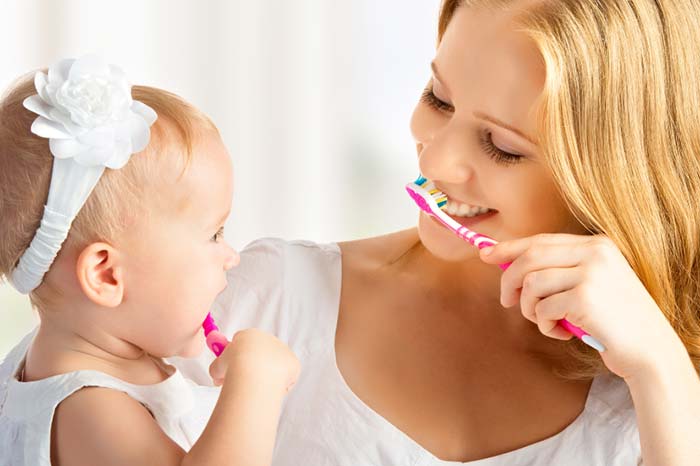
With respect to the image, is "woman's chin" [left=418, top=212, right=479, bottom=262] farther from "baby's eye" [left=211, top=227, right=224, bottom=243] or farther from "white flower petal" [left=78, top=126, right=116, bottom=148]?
"white flower petal" [left=78, top=126, right=116, bottom=148]

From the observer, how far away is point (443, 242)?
1.70 metres

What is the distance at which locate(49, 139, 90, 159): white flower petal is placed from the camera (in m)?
1.39

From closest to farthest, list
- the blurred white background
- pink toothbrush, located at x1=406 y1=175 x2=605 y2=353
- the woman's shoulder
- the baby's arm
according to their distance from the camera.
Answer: the baby's arm
pink toothbrush, located at x1=406 y1=175 x2=605 y2=353
the woman's shoulder
the blurred white background

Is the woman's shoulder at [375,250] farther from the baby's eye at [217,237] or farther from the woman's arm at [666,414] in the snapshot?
the woman's arm at [666,414]

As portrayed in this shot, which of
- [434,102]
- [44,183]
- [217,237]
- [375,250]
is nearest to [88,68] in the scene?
[44,183]

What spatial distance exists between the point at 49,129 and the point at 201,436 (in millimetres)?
411

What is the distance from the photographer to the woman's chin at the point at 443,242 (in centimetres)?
169

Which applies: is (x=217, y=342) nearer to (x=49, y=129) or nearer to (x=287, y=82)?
(x=49, y=129)

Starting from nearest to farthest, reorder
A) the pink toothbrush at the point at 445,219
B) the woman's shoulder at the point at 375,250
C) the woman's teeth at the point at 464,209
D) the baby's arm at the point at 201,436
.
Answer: the baby's arm at the point at 201,436, the pink toothbrush at the point at 445,219, the woman's teeth at the point at 464,209, the woman's shoulder at the point at 375,250

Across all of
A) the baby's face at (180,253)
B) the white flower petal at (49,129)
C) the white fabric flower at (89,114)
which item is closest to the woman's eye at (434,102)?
the baby's face at (180,253)

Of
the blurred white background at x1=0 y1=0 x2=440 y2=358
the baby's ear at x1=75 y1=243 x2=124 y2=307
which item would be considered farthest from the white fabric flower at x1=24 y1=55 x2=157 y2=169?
the blurred white background at x1=0 y1=0 x2=440 y2=358

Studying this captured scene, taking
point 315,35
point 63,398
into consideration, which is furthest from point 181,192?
point 315,35

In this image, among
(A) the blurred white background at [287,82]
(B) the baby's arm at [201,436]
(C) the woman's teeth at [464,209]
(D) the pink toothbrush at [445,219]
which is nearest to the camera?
(B) the baby's arm at [201,436]

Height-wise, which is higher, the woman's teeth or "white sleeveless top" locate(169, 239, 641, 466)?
the woman's teeth
